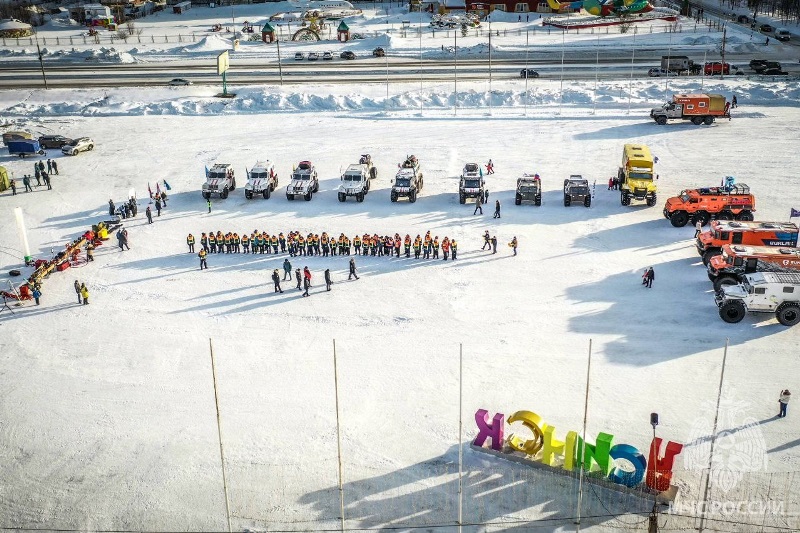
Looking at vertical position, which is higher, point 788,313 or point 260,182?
point 260,182

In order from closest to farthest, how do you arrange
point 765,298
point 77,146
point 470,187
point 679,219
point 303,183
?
point 765,298 → point 679,219 → point 470,187 → point 303,183 → point 77,146

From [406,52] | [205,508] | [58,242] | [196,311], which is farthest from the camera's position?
[406,52]

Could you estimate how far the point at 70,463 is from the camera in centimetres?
2000

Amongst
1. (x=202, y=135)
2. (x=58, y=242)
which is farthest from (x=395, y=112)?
(x=58, y=242)

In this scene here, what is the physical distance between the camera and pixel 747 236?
98.1 feet

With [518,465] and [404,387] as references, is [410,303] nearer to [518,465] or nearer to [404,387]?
[404,387]

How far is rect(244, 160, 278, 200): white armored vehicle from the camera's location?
131 feet

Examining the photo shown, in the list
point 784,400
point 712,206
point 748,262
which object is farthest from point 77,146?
point 784,400

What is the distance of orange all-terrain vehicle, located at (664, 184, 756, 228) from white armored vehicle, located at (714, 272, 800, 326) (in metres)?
8.83

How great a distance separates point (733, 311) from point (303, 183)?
22688 mm

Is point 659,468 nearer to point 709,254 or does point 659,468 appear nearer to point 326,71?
point 709,254

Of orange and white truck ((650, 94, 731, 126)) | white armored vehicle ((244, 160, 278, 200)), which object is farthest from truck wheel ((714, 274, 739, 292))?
orange and white truck ((650, 94, 731, 126))

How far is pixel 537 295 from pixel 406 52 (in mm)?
55381

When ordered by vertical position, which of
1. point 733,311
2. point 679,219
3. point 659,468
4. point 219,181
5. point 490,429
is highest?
point 219,181
